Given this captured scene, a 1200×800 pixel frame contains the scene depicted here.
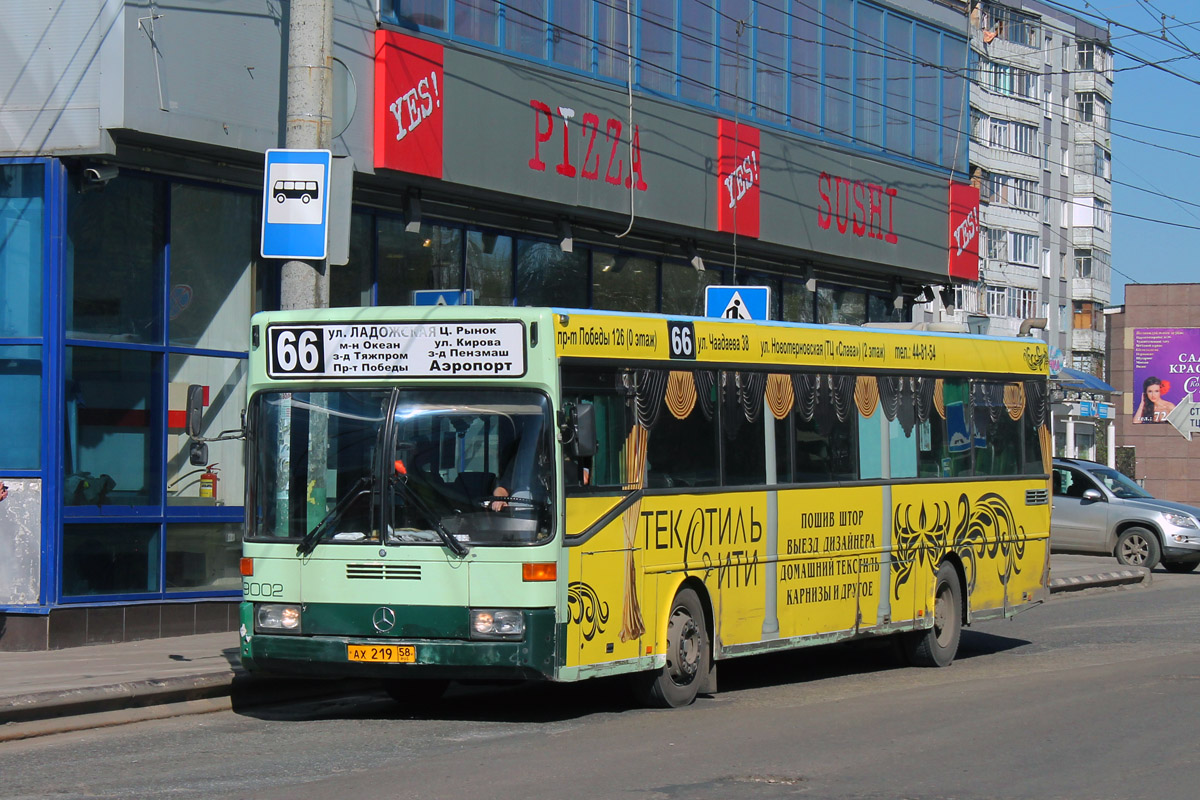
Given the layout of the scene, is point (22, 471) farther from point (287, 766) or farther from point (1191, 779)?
point (1191, 779)

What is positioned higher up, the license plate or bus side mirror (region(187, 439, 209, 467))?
bus side mirror (region(187, 439, 209, 467))

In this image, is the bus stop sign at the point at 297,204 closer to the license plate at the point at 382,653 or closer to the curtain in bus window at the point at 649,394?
the curtain in bus window at the point at 649,394

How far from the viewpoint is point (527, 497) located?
10.3 m

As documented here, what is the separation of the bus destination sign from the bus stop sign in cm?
144

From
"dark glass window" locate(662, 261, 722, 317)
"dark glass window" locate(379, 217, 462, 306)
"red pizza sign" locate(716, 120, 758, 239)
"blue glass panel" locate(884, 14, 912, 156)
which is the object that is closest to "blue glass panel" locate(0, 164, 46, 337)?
"dark glass window" locate(379, 217, 462, 306)

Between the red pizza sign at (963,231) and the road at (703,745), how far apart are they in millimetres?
14087

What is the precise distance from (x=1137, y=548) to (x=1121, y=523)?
0.49m

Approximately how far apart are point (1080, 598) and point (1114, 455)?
54.3 m

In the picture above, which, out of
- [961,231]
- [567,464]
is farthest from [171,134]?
[961,231]

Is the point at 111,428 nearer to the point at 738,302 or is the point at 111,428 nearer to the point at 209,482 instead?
the point at 209,482

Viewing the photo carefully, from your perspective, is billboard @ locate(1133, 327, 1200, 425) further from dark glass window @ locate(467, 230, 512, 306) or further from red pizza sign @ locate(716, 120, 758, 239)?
dark glass window @ locate(467, 230, 512, 306)

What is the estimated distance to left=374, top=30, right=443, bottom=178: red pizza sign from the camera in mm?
16312

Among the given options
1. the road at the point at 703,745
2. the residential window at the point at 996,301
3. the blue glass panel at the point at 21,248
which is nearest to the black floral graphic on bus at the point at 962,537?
the road at the point at 703,745

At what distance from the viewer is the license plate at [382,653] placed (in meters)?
10.3
